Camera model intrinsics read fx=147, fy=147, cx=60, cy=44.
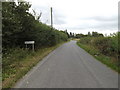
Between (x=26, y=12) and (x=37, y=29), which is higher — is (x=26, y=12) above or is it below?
above

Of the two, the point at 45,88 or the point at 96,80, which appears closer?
the point at 45,88

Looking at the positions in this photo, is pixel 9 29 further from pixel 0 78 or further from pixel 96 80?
pixel 96 80

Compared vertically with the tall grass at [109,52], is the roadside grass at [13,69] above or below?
below

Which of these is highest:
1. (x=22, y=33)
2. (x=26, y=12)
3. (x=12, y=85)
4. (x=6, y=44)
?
(x=26, y=12)

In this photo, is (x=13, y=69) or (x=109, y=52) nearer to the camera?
(x=13, y=69)

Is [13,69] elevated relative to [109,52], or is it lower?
lower

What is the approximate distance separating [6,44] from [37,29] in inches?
214

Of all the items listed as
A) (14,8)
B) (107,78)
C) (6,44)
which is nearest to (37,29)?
(14,8)

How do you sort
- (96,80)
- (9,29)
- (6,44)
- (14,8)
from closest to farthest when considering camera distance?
(96,80) < (9,29) < (6,44) < (14,8)

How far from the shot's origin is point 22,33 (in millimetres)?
16438

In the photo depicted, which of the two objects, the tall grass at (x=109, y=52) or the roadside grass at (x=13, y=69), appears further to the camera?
the tall grass at (x=109, y=52)

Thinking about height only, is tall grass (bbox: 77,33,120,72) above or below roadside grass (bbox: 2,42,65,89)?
above

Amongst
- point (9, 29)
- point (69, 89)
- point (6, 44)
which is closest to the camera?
point (69, 89)

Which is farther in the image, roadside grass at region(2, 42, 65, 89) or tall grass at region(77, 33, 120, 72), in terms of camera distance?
tall grass at region(77, 33, 120, 72)
